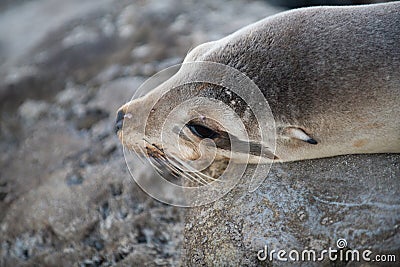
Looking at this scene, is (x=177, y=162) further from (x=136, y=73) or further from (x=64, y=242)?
(x=136, y=73)

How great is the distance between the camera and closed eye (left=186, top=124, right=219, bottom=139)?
8.23 ft

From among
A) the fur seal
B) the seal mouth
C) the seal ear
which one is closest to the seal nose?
the seal mouth

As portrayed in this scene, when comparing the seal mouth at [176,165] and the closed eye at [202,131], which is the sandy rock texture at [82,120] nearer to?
the seal mouth at [176,165]

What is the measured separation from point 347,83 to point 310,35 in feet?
1.00

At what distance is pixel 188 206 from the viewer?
301 cm

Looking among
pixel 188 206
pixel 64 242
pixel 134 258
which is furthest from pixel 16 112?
Result: pixel 188 206

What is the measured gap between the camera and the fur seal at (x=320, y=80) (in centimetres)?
224

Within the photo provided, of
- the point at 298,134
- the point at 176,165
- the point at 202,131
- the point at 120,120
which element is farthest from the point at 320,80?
the point at 120,120

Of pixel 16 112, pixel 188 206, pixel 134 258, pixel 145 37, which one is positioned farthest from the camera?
pixel 145 37

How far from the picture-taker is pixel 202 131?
8.29 feet

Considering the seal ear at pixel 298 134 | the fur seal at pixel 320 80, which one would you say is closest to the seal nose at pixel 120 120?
the fur seal at pixel 320 80

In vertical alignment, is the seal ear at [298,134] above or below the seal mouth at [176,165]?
above

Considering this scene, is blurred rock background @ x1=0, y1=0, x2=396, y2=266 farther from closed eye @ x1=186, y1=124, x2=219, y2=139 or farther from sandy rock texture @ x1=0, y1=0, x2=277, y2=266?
closed eye @ x1=186, y1=124, x2=219, y2=139

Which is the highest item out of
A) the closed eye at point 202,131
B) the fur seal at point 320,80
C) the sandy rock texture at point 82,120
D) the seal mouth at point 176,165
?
the fur seal at point 320,80
